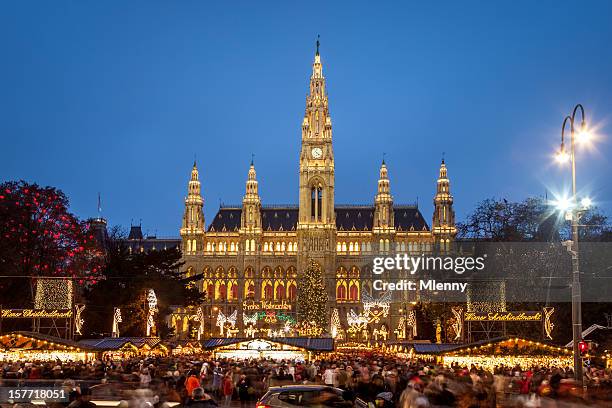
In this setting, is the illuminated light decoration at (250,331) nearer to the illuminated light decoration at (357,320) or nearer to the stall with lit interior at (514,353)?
the illuminated light decoration at (357,320)

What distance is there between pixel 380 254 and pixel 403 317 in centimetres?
1362

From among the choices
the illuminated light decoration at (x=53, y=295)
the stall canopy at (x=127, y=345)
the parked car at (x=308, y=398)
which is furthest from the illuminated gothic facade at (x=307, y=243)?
the parked car at (x=308, y=398)

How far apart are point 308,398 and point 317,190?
105568mm

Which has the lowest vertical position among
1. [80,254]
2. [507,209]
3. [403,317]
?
[403,317]

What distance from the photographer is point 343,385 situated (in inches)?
985

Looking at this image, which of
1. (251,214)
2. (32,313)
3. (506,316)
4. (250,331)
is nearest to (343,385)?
(506,316)

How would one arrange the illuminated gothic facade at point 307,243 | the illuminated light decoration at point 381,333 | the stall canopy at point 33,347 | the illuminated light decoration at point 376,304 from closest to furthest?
the stall canopy at point 33,347 → the illuminated light decoration at point 376,304 → the illuminated light decoration at point 381,333 → the illuminated gothic facade at point 307,243

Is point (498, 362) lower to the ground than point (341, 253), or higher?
lower

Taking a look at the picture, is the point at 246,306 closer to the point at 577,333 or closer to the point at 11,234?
the point at 11,234

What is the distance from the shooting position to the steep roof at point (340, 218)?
124312 mm

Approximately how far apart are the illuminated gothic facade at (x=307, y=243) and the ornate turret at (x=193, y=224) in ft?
0.49

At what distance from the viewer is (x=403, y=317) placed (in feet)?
354

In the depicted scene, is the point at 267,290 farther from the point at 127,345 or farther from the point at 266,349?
the point at 127,345

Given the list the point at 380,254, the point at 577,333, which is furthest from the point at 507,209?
the point at 380,254
